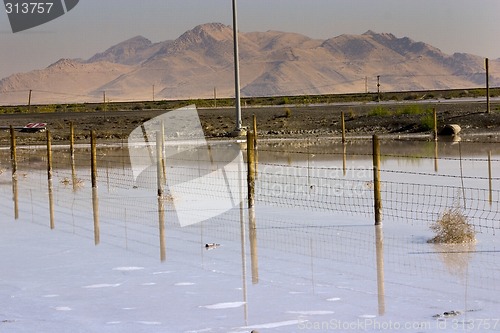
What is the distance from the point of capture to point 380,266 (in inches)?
499

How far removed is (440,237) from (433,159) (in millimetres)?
16229

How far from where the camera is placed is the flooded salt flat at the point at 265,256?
10281 millimetres

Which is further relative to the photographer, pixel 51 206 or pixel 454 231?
pixel 51 206

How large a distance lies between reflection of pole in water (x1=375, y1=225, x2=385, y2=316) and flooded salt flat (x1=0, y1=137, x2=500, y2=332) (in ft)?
0.07

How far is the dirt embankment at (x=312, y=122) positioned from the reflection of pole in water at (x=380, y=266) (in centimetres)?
2849

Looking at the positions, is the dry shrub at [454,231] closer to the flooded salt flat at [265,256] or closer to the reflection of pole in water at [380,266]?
the flooded salt flat at [265,256]

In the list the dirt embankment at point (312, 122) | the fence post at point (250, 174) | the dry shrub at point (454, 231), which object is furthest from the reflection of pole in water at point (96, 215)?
the dirt embankment at point (312, 122)

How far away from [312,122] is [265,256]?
3870 centimetres

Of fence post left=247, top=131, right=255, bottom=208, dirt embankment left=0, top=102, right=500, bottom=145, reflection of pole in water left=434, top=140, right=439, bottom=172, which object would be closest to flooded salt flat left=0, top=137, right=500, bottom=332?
fence post left=247, top=131, right=255, bottom=208

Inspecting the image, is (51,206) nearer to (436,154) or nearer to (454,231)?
(454,231)

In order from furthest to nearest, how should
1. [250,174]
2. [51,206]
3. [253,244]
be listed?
[51,206]
[250,174]
[253,244]

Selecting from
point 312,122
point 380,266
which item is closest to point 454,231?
point 380,266

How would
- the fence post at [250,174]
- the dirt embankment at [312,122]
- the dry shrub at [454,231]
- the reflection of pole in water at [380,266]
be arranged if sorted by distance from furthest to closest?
the dirt embankment at [312,122] → the fence post at [250,174] → the dry shrub at [454,231] → the reflection of pole in water at [380,266]

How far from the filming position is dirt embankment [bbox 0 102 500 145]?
154 feet
